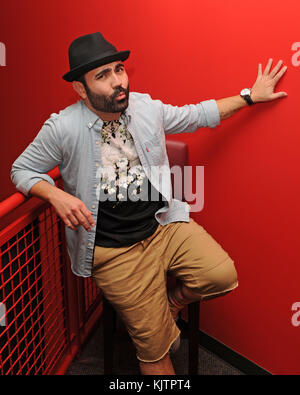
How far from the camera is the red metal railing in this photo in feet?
5.11

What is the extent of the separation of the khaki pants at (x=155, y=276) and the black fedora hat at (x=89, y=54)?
2.28 feet

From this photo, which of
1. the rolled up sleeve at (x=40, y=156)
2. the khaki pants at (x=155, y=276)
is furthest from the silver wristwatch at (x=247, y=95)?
the rolled up sleeve at (x=40, y=156)

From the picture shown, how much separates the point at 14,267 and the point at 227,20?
1.25 metres

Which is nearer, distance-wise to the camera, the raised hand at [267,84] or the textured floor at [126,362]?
the raised hand at [267,84]

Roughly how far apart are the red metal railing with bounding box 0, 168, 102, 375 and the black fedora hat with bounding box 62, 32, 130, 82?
0.50 meters

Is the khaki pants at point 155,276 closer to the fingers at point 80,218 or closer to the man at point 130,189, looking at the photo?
the man at point 130,189

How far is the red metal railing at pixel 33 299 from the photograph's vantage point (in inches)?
61.3

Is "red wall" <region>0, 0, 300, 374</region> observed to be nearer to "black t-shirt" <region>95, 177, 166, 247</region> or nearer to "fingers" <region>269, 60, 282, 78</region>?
"fingers" <region>269, 60, 282, 78</region>

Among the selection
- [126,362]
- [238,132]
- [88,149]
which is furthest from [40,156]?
[126,362]

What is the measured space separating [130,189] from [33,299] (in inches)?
23.6

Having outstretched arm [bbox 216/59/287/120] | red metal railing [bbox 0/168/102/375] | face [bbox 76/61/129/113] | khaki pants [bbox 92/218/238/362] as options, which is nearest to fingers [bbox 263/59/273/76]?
outstretched arm [bbox 216/59/287/120]

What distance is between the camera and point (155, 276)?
1.73 m

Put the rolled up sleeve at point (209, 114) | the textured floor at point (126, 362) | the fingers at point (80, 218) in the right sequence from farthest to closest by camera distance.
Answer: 1. the textured floor at point (126, 362)
2. the rolled up sleeve at point (209, 114)
3. the fingers at point (80, 218)

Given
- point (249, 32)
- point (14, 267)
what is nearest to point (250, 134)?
point (249, 32)
